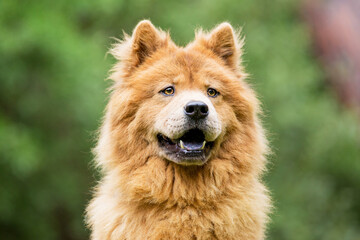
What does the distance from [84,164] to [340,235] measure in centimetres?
850

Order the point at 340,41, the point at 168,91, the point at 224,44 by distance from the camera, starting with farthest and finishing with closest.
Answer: the point at 340,41
the point at 224,44
the point at 168,91

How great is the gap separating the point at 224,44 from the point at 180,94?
111 centimetres

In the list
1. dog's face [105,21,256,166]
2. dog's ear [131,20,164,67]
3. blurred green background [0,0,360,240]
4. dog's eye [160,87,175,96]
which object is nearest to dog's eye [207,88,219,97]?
dog's face [105,21,256,166]

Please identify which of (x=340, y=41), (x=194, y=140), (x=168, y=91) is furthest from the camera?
(x=340, y=41)

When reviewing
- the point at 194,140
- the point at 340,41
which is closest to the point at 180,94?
the point at 194,140

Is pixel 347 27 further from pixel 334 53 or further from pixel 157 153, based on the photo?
pixel 157 153

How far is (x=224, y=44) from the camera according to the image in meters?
6.73

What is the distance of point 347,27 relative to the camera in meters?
13.4

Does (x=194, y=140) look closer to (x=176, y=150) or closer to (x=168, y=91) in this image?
(x=176, y=150)

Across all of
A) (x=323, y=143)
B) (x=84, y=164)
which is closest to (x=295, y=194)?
(x=323, y=143)

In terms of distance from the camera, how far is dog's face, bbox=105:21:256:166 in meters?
5.83

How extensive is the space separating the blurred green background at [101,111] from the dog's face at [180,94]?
6392 millimetres

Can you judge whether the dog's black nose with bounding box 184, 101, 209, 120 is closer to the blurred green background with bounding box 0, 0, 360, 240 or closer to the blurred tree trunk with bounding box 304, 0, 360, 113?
the blurred green background with bounding box 0, 0, 360, 240

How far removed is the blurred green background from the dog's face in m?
6.39
